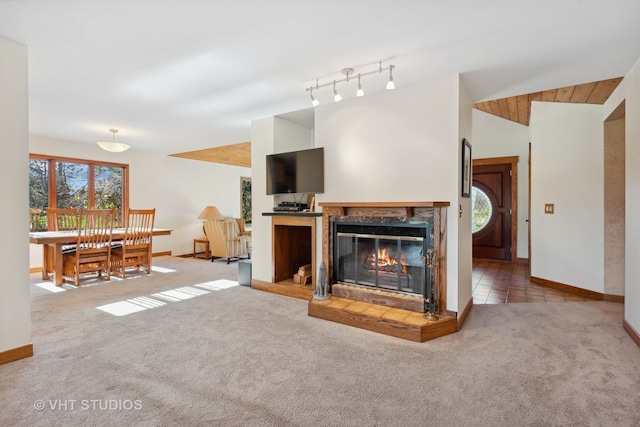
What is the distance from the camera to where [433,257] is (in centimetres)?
281

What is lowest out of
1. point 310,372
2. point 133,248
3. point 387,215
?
point 310,372

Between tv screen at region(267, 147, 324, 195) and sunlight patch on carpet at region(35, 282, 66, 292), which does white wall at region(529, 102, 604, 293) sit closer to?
tv screen at region(267, 147, 324, 195)

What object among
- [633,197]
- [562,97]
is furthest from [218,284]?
[562,97]

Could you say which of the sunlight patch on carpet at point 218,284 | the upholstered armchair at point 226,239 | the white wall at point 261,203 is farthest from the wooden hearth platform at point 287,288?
the upholstered armchair at point 226,239

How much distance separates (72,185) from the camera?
569 centimetres

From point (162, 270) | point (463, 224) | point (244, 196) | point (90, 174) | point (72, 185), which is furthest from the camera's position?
point (244, 196)

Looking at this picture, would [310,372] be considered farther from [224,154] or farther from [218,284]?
[224,154]

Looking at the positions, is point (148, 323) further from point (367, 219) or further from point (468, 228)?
point (468, 228)

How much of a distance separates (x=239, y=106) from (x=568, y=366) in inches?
153

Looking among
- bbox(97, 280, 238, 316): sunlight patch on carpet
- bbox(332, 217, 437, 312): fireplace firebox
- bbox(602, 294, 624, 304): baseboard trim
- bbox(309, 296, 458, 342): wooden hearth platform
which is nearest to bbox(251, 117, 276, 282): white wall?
bbox(97, 280, 238, 316): sunlight patch on carpet

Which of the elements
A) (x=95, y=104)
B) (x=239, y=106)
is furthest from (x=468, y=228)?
(x=95, y=104)

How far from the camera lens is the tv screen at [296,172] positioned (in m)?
3.65

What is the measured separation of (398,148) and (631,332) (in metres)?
2.48

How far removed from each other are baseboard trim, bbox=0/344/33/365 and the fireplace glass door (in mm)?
2575
